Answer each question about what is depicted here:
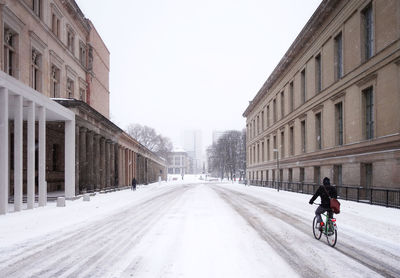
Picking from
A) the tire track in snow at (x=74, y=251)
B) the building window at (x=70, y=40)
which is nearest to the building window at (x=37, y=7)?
the building window at (x=70, y=40)

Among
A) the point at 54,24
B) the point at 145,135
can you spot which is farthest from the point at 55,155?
the point at 145,135

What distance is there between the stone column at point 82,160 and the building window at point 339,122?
19804 millimetres

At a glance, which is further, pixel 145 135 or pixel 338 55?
pixel 145 135

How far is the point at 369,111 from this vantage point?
74.0 feet

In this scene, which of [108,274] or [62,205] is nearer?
[108,274]

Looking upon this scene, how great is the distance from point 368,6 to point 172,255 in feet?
71.0

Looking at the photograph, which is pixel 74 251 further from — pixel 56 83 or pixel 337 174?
pixel 56 83

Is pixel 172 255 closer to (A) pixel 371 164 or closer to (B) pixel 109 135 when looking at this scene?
(A) pixel 371 164

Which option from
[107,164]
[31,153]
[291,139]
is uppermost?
[291,139]

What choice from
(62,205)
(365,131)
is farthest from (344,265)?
(365,131)

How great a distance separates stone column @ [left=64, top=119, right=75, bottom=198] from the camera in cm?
2370

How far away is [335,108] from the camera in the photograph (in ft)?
90.5

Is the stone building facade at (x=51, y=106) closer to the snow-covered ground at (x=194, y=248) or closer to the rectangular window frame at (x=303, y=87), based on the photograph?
the snow-covered ground at (x=194, y=248)

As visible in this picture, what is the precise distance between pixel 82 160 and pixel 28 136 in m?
9.59
